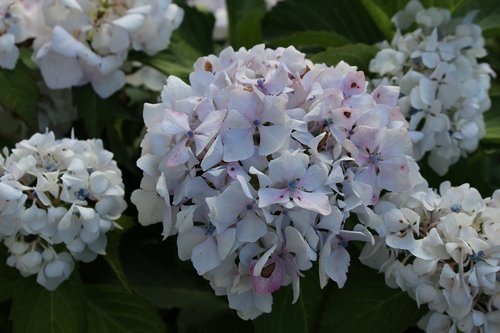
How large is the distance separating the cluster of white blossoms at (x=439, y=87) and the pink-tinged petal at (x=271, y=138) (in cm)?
20

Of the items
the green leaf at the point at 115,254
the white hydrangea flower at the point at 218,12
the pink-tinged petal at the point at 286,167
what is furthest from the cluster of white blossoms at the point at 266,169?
the white hydrangea flower at the point at 218,12

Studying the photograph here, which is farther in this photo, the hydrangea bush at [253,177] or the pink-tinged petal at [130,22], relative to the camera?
the pink-tinged petal at [130,22]

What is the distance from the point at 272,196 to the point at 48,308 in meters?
0.28

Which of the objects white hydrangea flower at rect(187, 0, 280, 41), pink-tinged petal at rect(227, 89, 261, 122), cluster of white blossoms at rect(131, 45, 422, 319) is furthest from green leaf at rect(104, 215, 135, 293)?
white hydrangea flower at rect(187, 0, 280, 41)

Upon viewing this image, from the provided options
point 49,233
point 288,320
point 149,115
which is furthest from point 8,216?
point 288,320

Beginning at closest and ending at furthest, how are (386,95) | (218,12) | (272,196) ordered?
1. (272,196)
2. (386,95)
3. (218,12)

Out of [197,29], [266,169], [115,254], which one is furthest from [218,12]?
[266,169]

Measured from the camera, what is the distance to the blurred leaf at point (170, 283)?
3.14 feet

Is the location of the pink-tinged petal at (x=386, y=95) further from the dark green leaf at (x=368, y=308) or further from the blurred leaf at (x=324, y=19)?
the blurred leaf at (x=324, y=19)

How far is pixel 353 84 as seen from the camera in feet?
2.40

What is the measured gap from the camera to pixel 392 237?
0.71m

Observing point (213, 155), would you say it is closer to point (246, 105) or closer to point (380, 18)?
point (246, 105)

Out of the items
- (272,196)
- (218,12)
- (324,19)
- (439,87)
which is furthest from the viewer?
(218,12)

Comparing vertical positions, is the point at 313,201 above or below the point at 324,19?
above
